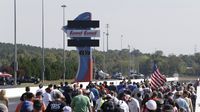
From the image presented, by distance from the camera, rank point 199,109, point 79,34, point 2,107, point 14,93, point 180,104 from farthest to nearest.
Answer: point 79,34 → point 14,93 → point 199,109 → point 180,104 → point 2,107

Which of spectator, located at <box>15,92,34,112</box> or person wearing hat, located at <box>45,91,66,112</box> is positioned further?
person wearing hat, located at <box>45,91,66,112</box>

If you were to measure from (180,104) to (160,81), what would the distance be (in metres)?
14.2

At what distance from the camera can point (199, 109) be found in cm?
3281

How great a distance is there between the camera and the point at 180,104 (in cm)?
2038

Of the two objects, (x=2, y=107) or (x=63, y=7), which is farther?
(x=63, y=7)

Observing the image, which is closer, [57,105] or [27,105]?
[27,105]

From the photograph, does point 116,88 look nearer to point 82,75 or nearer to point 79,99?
point 79,99

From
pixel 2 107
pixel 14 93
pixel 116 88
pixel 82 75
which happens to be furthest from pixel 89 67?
pixel 2 107

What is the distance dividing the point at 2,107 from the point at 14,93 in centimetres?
4272

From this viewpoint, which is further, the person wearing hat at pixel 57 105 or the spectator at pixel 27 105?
the person wearing hat at pixel 57 105

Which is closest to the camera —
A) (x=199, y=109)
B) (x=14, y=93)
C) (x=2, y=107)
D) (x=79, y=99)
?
(x=2, y=107)

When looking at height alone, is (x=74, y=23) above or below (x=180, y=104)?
above

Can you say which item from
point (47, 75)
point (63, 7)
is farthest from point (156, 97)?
point (47, 75)

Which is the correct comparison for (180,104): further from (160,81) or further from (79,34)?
(79,34)
